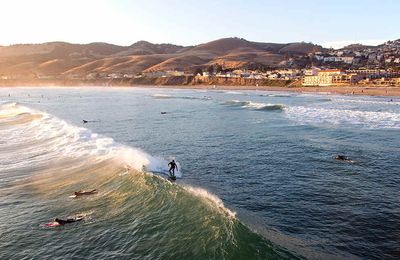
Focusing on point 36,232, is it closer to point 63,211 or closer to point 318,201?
point 63,211

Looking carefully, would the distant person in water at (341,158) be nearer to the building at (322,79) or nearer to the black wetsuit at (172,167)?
the black wetsuit at (172,167)

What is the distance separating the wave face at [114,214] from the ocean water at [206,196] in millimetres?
60

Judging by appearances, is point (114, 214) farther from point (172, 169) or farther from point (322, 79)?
point (322, 79)

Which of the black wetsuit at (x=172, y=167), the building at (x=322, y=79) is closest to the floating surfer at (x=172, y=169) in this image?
the black wetsuit at (x=172, y=167)

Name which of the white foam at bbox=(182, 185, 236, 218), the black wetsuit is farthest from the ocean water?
the black wetsuit

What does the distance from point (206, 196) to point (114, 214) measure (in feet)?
15.9

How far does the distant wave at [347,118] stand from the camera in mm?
47491

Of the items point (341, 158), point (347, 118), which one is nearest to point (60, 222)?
point (341, 158)

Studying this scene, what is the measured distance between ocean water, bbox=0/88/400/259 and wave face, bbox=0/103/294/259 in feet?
0.20

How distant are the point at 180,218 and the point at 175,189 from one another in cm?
414

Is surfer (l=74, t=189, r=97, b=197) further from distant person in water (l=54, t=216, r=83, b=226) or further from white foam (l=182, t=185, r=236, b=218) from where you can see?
white foam (l=182, t=185, r=236, b=218)

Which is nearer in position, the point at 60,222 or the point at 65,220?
the point at 60,222

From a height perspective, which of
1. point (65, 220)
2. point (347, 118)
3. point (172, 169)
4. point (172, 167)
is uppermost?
point (172, 167)

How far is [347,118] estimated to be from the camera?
53.2 m
